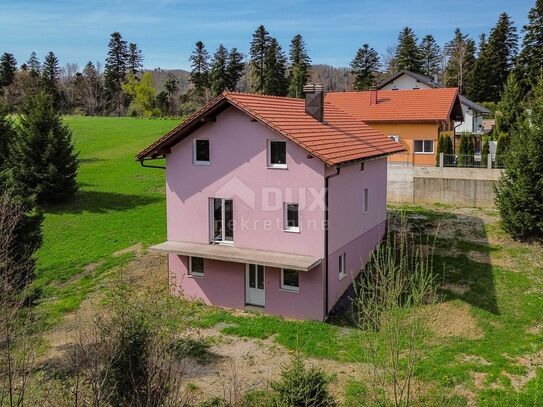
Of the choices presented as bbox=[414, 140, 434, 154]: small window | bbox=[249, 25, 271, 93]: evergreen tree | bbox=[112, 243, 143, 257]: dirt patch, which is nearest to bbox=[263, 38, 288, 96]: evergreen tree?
bbox=[249, 25, 271, 93]: evergreen tree

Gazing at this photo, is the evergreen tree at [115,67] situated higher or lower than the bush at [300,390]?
higher

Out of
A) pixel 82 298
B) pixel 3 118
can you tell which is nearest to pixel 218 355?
pixel 82 298

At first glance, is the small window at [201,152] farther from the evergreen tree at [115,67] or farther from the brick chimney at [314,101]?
the evergreen tree at [115,67]

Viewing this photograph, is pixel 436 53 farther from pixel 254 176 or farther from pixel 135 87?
pixel 254 176

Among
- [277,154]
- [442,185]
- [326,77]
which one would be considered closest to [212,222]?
[277,154]

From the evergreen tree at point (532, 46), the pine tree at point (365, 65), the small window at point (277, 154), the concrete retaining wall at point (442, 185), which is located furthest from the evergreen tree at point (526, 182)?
the pine tree at point (365, 65)

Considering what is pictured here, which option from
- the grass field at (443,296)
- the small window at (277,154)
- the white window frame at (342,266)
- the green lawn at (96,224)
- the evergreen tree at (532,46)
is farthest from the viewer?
the evergreen tree at (532,46)

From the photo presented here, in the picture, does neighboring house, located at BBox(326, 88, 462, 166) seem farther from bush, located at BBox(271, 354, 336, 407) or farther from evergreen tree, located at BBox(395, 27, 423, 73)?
evergreen tree, located at BBox(395, 27, 423, 73)
